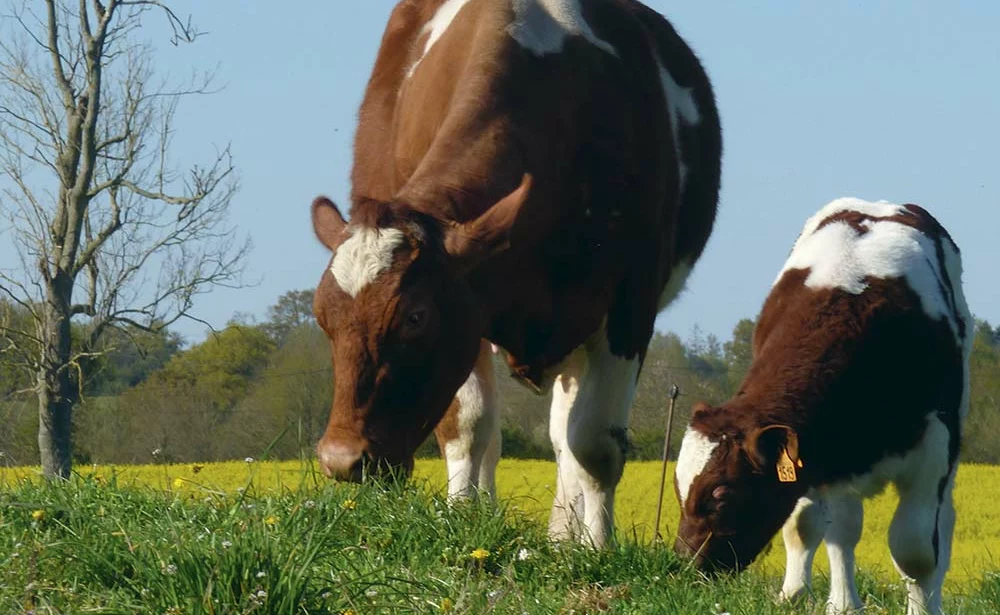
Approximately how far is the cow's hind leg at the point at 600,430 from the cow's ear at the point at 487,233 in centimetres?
150

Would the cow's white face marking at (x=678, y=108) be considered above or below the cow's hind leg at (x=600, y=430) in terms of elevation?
above

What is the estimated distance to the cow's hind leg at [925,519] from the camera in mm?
8242

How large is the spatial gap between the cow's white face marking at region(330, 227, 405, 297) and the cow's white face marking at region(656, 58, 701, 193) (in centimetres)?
288

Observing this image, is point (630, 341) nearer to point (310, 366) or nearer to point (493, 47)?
point (493, 47)

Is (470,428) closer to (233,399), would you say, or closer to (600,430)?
(600,430)

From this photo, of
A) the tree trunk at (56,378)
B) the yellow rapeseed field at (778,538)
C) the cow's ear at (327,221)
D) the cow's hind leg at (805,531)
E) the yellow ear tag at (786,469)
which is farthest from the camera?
the tree trunk at (56,378)

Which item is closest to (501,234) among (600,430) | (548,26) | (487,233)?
(487,233)

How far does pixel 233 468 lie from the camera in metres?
24.5

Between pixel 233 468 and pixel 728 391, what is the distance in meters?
23.0

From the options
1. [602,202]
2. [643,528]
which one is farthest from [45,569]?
[602,202]

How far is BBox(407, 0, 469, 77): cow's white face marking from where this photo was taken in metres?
7.77

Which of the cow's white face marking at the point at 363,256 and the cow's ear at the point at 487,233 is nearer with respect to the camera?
the cow's white face marking at the point at 363,256

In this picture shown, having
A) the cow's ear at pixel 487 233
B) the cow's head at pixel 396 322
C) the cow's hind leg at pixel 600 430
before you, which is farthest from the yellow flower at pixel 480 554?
the cow's hind leg at pixel 600 430

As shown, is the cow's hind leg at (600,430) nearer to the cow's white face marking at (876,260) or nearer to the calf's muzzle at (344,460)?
the calf's muzzle at (344,460)
